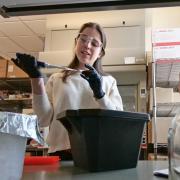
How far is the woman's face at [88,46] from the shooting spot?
122 centimetres

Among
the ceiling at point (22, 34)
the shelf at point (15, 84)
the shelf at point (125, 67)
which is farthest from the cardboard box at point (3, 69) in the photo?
the shelf at point (125, 67)

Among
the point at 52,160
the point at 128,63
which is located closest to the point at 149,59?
the point at 128,63

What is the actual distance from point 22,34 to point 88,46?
9.02 ft

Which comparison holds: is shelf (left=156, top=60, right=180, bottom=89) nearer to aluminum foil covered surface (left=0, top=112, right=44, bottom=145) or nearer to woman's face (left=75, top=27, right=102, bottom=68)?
woman's face (left=75, top=27, right=102, bottom=68)

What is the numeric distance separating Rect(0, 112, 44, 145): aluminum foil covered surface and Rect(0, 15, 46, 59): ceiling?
2683 mm

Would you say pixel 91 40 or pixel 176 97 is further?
pixel 176 97

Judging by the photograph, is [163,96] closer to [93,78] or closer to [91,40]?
[91,40]

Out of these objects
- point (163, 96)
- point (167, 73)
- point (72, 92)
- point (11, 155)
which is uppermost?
point (167, 73)

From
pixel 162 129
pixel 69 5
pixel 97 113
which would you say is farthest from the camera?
pixel 162 129

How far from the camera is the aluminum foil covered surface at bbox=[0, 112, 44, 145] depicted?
0.50 m

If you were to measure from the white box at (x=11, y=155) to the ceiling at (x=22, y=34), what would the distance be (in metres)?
2.70

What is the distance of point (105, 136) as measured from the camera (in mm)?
729

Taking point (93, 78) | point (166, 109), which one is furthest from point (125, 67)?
point (93, 78)

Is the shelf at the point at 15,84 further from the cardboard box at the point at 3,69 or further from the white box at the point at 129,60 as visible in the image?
the white box at the point at 129,60
